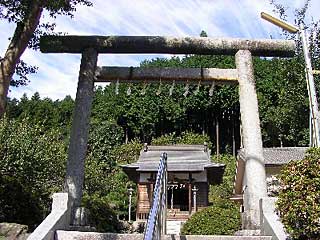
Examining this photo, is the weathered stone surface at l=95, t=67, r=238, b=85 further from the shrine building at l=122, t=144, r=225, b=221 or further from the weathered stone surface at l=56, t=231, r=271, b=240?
the shrine building at l=122, t=144, r=225, b=221

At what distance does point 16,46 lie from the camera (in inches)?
281

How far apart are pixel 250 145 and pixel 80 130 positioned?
347 centimetres

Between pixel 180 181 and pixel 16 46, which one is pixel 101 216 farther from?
pixel 180 181

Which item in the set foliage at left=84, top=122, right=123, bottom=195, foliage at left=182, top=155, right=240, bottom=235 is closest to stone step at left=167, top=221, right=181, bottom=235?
foliage at left=84, top=122, right=123, bottom=195

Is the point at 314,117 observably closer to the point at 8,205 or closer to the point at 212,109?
the point at 8,205

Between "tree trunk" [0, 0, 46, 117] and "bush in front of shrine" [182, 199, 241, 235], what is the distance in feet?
22.7

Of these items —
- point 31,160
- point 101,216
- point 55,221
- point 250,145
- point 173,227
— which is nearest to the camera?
point 55,221

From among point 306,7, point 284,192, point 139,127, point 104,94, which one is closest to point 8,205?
point 284,192

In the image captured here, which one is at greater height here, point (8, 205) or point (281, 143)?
point (281, 143)

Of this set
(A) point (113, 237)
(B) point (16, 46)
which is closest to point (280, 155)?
(A) point (113, 237)

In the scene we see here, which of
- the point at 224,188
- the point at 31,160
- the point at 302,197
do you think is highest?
the point at 31,160

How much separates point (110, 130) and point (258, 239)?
112 feet

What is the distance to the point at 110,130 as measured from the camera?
131ft

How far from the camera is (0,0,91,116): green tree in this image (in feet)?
22.6
